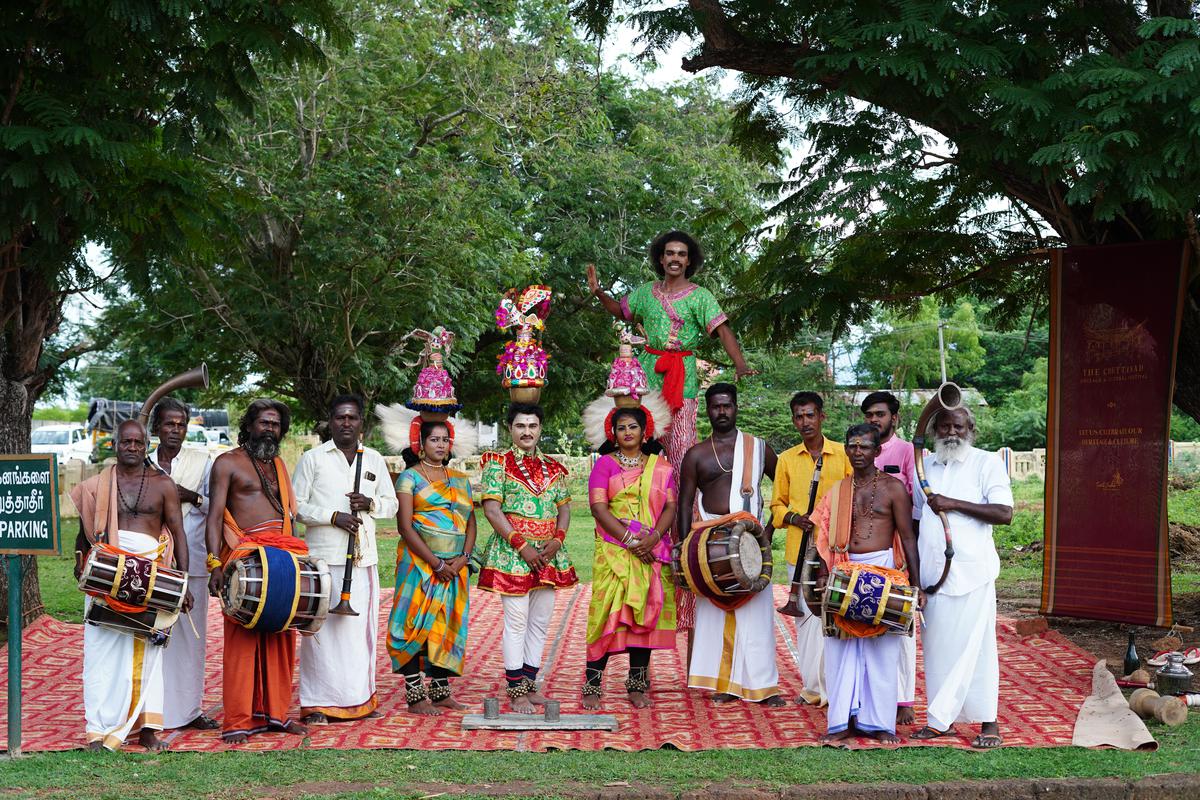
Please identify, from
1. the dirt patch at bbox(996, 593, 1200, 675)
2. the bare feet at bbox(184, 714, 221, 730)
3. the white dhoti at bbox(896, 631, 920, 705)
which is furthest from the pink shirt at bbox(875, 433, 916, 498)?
the bare feet at bbox(184, 714, 221, 730)

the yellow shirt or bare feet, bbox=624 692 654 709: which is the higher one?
the yellow shirt

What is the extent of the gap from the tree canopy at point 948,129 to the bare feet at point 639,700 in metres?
3.50

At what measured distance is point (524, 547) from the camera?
8.00 meters

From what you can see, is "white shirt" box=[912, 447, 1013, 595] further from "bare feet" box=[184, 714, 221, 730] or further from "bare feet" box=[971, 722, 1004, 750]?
"bare feet" box=[184, 714, 221, 730]

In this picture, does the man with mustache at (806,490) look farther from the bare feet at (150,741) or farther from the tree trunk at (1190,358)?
the bare feet at (150,741)

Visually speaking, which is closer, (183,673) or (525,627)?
(183,673)

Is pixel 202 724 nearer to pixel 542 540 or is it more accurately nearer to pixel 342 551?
pixel 342 551

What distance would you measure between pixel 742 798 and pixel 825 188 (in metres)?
4.20

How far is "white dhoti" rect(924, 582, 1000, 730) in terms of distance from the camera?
282 inches

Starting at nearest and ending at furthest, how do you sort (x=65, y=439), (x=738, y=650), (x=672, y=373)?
(x=738, y=650) → (x=672, y=373) → (x=65, y=439)

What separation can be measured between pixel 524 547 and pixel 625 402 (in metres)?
1.30

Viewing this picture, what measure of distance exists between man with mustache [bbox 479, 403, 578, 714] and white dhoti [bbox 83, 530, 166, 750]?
211 cm

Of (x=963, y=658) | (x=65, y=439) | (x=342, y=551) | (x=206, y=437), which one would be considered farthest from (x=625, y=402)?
(x=65, y=439)

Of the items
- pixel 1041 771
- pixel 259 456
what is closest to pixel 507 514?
pixel 259 456
